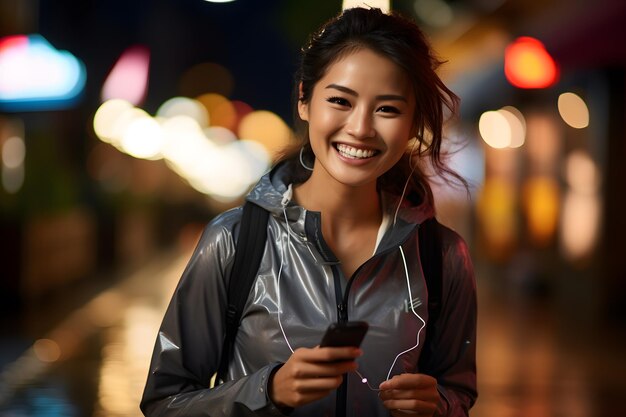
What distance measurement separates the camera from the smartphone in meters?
2.37

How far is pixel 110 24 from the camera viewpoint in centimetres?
3934

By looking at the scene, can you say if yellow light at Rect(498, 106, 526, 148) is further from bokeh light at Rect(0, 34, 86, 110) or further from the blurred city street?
bokeh light at Rect(0, 34, 86, 110)

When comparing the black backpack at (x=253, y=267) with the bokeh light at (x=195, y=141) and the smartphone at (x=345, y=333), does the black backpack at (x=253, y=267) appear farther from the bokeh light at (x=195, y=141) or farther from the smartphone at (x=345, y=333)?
the smartphone at (x=345, y=333)

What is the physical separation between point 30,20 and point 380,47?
16.1 m

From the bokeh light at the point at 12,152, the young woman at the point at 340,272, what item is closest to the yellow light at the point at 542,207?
the bokeh light at the point at 12,152

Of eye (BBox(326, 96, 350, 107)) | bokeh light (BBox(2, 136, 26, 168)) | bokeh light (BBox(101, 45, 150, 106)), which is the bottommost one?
eye (BBox(326, 96, 350, 107))

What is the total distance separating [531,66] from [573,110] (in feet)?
3.02

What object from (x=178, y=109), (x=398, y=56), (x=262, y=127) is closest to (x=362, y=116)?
(x=398, y=56)

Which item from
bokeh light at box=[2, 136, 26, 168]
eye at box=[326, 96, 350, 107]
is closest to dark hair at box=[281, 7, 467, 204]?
eye at box=[326, 96, 350, 107]

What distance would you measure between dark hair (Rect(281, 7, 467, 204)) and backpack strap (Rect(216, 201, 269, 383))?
39 cm

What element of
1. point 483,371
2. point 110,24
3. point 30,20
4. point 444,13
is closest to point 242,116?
point 110,24

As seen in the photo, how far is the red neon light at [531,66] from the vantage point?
50.0 feet

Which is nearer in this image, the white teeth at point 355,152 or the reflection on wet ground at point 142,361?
the white teeth at point 355,152

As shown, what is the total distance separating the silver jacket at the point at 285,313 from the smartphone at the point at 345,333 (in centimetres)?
39
